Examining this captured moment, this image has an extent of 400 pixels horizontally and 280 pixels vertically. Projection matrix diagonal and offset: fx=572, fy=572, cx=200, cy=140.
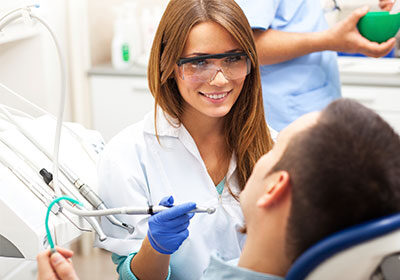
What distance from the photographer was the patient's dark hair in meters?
0.86

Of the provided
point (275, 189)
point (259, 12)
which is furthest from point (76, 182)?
point (259, 12)

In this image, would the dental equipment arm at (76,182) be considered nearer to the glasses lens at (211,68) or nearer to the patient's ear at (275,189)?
the glasses lens at (211,68)

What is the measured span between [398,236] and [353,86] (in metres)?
2.26

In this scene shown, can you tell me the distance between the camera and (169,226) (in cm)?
131

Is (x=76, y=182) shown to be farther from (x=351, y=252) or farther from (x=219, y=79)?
(x=351, y=252)

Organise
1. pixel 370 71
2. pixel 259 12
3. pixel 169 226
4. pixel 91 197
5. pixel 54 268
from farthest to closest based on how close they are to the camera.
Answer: pixel 370 71 → pixel 259 12 → pixel 91 197 → pixel 169 226 → pixel 54 268

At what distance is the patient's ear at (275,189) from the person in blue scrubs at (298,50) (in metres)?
0.98

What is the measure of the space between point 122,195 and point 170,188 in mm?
132

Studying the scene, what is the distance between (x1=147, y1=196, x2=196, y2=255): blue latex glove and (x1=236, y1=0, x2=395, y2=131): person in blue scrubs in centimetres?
76

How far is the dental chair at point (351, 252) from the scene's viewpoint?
79cm

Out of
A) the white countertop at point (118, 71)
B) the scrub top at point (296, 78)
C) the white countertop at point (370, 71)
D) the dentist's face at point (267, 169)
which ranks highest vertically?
the dentist's face at point (267, 169)

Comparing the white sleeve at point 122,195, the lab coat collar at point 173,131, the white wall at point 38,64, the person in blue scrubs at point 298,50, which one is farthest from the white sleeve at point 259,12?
the white wall at point 38,64

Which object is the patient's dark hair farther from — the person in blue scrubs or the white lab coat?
the person in blue scrubs

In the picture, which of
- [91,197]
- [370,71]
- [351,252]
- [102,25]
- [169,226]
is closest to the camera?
[351,252]
